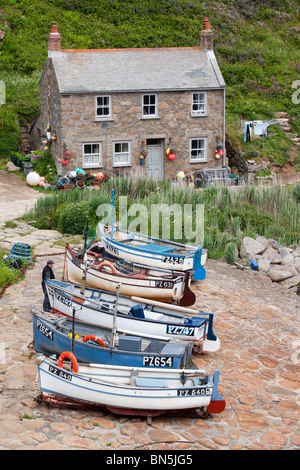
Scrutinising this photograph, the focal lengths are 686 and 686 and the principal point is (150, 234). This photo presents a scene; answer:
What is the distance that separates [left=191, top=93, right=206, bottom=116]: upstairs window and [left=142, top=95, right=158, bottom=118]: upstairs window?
183cm

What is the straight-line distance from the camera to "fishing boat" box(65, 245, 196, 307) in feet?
54.3

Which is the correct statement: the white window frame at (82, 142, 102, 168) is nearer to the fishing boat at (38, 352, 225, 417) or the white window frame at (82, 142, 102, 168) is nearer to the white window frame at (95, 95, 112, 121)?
the white window frame at (95, 95, 112, 121)

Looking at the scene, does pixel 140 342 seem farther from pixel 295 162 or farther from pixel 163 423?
pixel 295 162

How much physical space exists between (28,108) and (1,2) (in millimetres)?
9601

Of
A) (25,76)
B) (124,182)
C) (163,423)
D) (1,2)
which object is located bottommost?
(163,423)

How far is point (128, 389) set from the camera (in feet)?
37.0

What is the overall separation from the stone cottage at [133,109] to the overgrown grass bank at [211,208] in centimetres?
361

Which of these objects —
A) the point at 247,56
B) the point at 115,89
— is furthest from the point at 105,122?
the point at 247,56

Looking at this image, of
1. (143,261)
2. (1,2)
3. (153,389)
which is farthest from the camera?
(1,2)

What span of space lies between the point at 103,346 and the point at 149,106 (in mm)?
19339

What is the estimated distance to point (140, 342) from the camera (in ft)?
41.8

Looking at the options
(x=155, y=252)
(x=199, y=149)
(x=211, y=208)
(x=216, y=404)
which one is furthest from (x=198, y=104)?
(x=216, y=404)

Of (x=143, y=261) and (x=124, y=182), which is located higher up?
(x=124, y=182)

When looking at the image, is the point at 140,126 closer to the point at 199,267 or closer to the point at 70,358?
the point at 199,267
